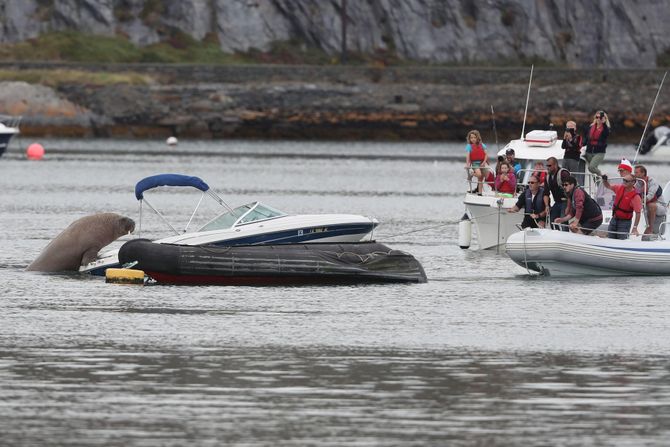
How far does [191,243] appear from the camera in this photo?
1063 inches

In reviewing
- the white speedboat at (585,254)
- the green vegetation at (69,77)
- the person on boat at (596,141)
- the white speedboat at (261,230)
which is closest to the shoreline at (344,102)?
the green vegetation at (69,77)

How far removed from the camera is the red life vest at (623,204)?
92.6 ft

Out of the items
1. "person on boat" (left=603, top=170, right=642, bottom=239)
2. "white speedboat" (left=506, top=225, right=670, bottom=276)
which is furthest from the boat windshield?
"person on boat" (left=603, top=170, right=642, bottom=239)

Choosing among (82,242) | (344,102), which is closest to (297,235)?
(82,242)

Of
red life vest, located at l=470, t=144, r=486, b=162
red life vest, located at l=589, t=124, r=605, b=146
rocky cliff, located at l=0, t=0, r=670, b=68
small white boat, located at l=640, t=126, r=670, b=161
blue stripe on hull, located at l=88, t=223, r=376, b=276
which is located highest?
rocky cliff, located at l=0, t=0, r=670, b=68

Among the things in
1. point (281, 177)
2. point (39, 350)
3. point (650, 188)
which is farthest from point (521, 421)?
point (281, 177)

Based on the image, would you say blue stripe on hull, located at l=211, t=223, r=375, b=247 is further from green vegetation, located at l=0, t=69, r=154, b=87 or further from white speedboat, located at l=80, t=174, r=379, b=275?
green vegetation, located at l=0, t=69, r=154, b=87

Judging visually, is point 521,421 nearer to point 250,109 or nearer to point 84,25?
point 250,109

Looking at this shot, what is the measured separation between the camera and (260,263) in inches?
1051

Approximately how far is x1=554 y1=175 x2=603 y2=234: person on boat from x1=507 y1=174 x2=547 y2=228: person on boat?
1.04 m

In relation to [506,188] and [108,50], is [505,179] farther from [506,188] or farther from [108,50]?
[108,50]

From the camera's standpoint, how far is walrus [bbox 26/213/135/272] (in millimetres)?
28953

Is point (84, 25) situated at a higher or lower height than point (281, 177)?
higher

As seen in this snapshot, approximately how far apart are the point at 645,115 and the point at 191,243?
80.6 meters
